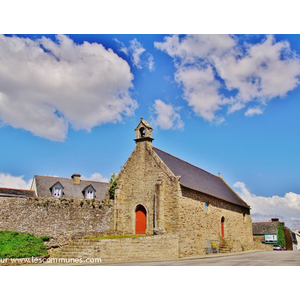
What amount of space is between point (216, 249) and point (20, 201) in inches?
586

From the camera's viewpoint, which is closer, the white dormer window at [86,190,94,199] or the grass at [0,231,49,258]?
the grass at [0,231,49,258]

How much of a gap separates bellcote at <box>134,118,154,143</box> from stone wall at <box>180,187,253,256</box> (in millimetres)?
5003

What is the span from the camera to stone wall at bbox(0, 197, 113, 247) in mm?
19844

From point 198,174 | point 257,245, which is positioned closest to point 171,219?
point 198,174

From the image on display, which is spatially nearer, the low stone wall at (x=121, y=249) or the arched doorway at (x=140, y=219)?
the low stone wall at (x=121, y=249)

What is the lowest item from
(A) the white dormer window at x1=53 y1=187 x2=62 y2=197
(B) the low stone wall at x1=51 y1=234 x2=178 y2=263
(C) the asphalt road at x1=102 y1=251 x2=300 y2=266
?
(C) the asphalt road at x1=102 y1=251 x2=300 y2=266

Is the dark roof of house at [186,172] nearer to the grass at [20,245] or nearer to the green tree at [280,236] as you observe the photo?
the grass at [20,245]

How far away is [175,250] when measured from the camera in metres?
19.7

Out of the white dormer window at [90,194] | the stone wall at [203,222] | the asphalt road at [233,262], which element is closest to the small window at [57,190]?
the white dormer window at [90,194]

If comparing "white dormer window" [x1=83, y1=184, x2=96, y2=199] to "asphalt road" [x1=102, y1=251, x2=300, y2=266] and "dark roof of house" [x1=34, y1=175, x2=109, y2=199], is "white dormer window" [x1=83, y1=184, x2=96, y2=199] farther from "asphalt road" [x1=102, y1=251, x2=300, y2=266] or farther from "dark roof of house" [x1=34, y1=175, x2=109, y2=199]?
"asphalt road" [x1=102, y1=251, x2=300, y2=266]

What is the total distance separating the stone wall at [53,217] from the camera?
19.8 m

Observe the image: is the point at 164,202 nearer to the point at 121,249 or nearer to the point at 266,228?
the point at 121,249

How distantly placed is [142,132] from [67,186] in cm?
1700

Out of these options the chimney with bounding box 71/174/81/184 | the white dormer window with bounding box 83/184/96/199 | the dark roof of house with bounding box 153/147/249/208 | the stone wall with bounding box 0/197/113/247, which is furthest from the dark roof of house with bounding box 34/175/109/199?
the stone wall with bounding box 0/197/113/247
